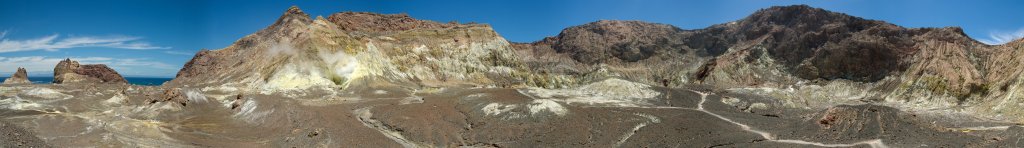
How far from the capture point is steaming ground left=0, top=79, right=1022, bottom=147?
97.8ft

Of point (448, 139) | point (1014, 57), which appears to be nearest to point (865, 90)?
point (1014, 57)

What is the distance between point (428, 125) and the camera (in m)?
36.0

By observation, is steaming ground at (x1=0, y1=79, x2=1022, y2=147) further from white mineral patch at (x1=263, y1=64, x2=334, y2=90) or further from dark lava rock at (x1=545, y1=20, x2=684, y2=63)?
dark lava rock at (x1=545, y1=20, x2=684, y2=63)

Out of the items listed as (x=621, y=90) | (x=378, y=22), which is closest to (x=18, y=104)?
(x=621, y=90)

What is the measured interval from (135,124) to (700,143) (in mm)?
28804

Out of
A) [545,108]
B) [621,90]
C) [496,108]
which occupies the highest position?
[621,90]

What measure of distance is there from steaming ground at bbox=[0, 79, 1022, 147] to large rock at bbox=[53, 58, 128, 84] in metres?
25.9

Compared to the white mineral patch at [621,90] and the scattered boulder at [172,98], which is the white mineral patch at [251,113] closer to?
the scattered boulder at [172,98]

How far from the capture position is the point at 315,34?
68.9m

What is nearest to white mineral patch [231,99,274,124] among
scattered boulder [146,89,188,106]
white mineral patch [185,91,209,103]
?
white mineral patch [185,91,209,103]

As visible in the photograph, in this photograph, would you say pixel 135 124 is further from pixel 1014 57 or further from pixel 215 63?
pixel 1014 57

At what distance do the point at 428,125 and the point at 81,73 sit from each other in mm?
55068

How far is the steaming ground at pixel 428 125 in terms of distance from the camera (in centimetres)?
2980

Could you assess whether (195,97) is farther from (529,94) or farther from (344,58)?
(529,94)
